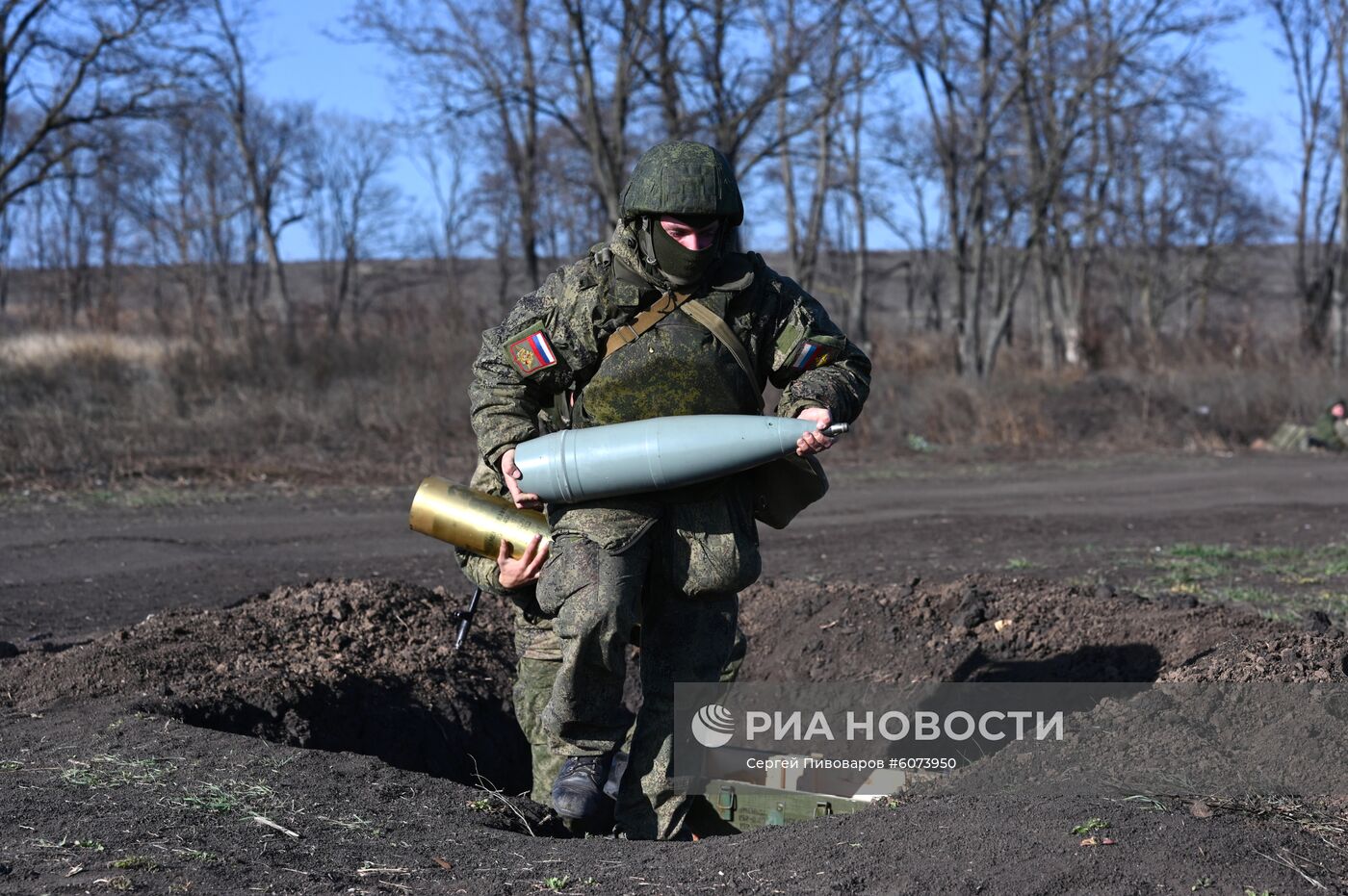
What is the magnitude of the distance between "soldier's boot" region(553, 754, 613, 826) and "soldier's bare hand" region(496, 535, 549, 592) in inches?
28.1

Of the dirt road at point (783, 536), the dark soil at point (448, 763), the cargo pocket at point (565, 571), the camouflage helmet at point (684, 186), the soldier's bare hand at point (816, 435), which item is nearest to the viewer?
the dark soil at point (448, 763)

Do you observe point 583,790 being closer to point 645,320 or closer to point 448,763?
point 448,763

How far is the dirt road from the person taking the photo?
880cm

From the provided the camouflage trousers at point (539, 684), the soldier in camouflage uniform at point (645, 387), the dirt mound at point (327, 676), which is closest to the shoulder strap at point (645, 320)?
the soldier in camouflage uniform at point (645, 387)

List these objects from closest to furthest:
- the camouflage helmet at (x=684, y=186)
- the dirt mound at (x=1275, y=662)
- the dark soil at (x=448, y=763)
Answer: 1. the dark soil at (x=448, y=763)
2. the camouflage helmet at (x=684, y=186)
3. the dirt mound at (x=1275, y=662)

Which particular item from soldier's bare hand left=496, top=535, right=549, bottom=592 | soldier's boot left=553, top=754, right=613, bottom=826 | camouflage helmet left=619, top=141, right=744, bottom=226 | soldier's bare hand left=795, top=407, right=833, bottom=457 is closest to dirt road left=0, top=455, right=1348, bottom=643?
soldier's bare hand left=496, top=535, right=549, bottom=592

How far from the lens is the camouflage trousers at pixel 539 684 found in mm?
5234

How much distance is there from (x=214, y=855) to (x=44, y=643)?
11.9 ft

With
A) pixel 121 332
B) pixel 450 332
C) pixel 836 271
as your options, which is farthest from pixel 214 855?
pixel 836 271

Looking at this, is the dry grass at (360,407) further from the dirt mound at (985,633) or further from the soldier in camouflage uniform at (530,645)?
the soldier in camouflage uniform at (530,645)

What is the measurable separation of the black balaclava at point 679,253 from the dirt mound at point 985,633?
259 centimetres

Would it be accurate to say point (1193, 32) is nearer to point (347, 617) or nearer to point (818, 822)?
point (347, 617)

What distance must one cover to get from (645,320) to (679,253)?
26cm

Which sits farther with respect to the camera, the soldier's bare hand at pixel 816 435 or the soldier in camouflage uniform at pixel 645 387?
the soldier in camouflage uniform at pixel 645 387
